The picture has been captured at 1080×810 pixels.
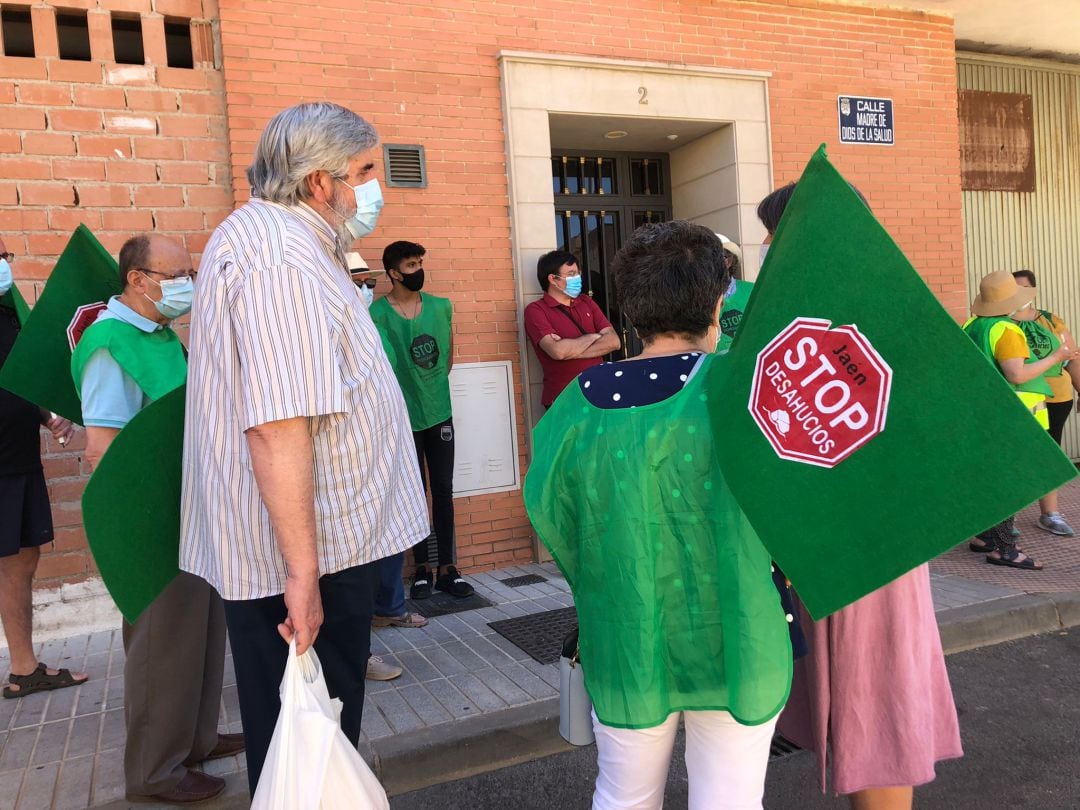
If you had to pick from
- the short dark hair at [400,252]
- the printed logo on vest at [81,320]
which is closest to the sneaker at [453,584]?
the short dark hair at [400,252]

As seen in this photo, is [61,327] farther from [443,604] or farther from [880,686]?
A: [880,686]

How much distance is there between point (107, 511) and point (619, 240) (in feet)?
18.8

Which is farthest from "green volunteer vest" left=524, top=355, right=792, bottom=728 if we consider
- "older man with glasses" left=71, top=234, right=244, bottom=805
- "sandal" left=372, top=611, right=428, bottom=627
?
"sandal" left=372, top=611, right=428, bottom=627

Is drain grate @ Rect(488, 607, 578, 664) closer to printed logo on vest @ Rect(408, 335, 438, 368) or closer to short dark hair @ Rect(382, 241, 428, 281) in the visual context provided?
printed logo on vest @ Rect(408, 335, 438, 368)

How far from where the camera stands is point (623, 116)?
6.42 meters

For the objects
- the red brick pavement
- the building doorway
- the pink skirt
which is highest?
the building doorway

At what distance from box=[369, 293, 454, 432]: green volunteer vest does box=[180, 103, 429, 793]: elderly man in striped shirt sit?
317cm

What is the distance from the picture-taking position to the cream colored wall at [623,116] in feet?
20.0

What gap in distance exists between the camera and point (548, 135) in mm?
6164

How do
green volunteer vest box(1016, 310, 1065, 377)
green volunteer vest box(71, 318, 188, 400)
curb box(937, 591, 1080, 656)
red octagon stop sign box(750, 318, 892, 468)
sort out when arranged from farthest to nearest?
1. green volunteer vest box(1016, 310, 1065, 377)
2. curb box(937, 591, 1080, 656)
3. green volunteer vest box(71, 318, 188, 400)
4. red octagon stop sign box(750, 318, 892, 468)

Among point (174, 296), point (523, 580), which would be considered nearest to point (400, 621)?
point (523, 580)

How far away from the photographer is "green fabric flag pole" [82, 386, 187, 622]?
6.98 ft

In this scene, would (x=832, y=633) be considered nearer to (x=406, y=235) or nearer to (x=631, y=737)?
(x=631, y=737)

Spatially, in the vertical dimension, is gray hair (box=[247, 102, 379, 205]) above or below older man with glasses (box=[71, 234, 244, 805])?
above
